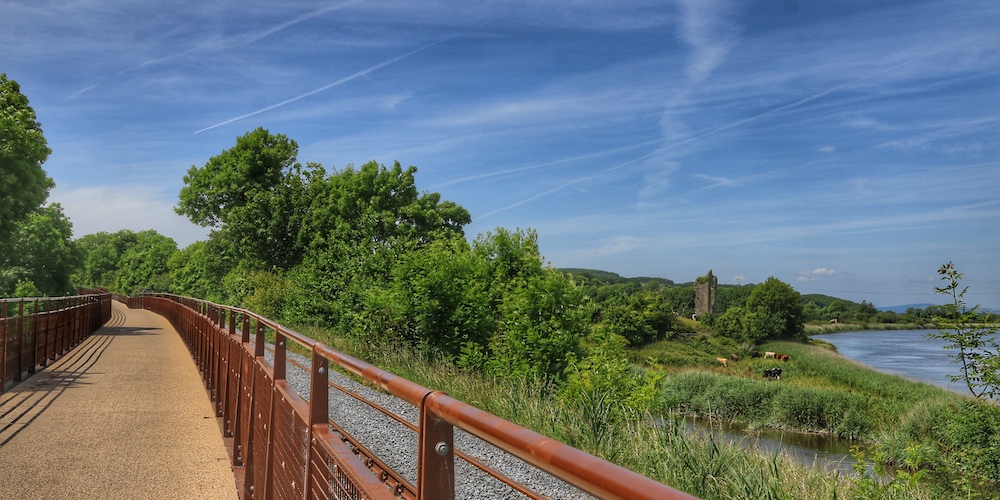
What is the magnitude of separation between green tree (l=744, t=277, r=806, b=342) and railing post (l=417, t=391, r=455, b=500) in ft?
340

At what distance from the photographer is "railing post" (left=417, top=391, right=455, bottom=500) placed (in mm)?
1828

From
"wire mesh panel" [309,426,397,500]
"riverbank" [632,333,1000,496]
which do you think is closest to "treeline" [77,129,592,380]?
"riverbank" [632,333,1000,496]

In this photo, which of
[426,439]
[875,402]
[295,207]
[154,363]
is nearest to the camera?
[426,439]

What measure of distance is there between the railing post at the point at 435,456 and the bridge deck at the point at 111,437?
17.5 ft

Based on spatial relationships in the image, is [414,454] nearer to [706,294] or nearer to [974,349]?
[974,349]

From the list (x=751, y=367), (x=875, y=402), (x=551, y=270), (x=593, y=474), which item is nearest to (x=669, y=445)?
(x=593, y=474)

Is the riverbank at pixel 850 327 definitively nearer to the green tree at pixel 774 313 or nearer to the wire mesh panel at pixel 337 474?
the green tree at pixel 774 313

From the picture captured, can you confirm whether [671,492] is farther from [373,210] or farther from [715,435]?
[373,210]

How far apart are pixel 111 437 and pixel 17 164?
2683cm

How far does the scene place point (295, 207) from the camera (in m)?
44.6

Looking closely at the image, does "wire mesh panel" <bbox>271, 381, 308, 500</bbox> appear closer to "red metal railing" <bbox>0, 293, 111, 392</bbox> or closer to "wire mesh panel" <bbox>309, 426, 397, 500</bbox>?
"wire mesh panel" <bbox>309, 426, 397, 500</bbox>

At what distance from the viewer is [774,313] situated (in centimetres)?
10719

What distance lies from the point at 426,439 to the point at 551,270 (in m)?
17.7

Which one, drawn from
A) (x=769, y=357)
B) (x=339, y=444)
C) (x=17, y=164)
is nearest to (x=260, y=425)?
(x=339, y=444)
